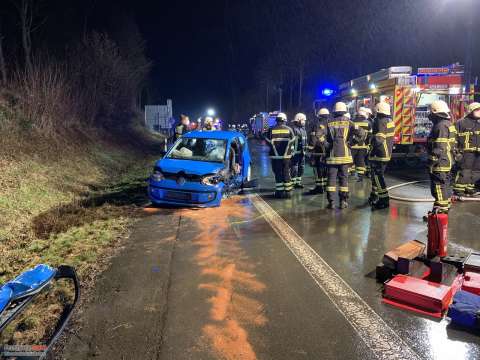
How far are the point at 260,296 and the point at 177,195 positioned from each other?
13.7ft

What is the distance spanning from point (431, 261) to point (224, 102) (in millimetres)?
91500

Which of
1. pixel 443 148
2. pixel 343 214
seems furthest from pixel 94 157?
pixel 443 148

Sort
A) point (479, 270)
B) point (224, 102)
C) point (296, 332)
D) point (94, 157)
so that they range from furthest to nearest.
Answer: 1. point (224, 102)
2. point (94, 157)
3. point (479, 270)
4. point (296, 332)

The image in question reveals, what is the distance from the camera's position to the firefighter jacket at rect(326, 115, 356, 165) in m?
8.48

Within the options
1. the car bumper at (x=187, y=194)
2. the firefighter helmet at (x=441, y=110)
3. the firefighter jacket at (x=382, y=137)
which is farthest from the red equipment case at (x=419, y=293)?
the car bumper at (x=187, y=194)

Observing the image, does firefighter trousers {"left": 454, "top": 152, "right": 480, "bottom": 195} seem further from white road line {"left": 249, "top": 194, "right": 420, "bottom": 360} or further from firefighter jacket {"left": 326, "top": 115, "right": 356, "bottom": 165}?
white road line {"left": 249, "top": 194, "right": 420, "bottom": 360}

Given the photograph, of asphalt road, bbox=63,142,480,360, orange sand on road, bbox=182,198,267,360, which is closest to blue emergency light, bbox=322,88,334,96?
asphalt road, bbox=63,142,480,360

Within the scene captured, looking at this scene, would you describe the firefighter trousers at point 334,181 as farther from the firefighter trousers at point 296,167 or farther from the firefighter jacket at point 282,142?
the firefighter trousers at point 296,167

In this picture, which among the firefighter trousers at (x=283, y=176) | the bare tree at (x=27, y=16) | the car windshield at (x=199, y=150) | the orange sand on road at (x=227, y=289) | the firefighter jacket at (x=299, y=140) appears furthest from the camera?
the bare tree at (x=27, y=16)

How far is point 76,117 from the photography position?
18891mm

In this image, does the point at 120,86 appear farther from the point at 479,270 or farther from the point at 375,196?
the point at 479,270

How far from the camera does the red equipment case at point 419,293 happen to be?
3.86 meters

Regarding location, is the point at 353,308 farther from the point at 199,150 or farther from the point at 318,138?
the point at 318,138

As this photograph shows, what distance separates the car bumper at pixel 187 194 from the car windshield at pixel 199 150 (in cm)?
97
